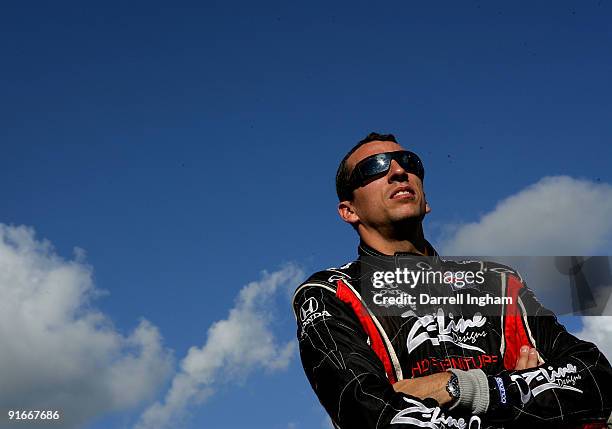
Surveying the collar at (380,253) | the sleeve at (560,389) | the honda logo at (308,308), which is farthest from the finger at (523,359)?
the honda logo at (308,308)

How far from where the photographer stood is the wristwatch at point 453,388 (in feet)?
14.8

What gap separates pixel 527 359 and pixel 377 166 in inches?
85.4

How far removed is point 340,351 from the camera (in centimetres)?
489

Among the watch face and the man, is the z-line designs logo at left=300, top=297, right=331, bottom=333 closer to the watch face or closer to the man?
the man

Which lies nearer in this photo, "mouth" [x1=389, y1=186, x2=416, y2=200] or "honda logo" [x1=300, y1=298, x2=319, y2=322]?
"honda logo" [x1=300, y1=298, x2=319, y2=322]

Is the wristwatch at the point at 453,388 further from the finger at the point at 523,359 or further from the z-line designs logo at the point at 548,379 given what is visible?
the finger at the point at 523,359

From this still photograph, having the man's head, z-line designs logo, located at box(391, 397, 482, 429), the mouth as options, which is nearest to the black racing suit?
z-line designs logo, located at box(391, 397, 482, 429)

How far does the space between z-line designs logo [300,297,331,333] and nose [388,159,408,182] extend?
150cm

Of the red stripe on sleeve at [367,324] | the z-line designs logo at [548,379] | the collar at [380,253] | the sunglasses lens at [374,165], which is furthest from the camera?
the sunglasses lens at [374,165]

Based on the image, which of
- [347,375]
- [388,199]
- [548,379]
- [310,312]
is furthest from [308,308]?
[548,379]

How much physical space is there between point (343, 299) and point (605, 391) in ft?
6.35

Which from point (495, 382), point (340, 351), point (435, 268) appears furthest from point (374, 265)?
point (495, 382)

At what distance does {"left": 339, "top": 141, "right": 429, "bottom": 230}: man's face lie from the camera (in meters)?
6.16

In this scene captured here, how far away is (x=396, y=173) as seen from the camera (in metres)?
6.36
